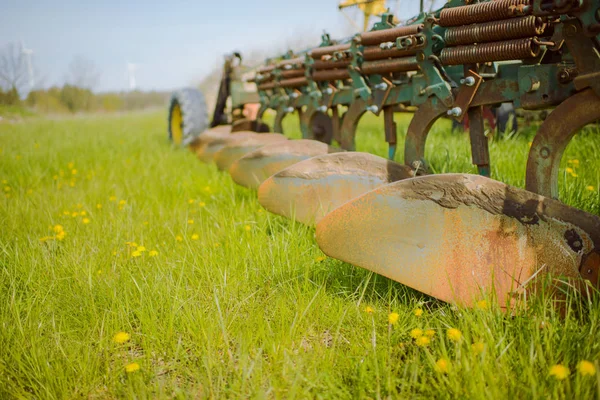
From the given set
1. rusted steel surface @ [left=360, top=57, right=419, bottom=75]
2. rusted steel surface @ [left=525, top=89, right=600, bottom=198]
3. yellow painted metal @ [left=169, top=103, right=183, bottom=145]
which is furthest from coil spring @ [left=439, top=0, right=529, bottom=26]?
yellow painted metal @ [left=169, top=103, right=183, bottom=145]

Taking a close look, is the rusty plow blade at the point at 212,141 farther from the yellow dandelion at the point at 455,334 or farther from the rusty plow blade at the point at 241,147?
the yellow dandelion at the point at 455,334

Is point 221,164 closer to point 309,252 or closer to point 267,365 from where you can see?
point 309,252

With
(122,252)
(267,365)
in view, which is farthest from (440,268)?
(122,252)

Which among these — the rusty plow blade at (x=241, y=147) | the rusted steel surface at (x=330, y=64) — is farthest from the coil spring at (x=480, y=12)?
the rusty plow blade at (x=241, y=147)

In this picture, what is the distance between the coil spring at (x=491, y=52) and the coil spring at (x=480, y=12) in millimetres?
101

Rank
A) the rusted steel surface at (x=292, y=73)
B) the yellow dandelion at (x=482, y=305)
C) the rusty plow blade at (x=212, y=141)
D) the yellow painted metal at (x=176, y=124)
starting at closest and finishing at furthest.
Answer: the yellow dandelion at (x=482, y=305) < the rusted steel surface at (x=292, y=73) < the rusty plow blade at (x=212, y=141) < the yellow painted metal at (x=176, y=124)

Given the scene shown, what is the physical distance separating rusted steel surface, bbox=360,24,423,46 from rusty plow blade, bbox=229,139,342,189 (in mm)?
670

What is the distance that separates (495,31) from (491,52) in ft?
0.26

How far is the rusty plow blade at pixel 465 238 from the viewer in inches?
55.4

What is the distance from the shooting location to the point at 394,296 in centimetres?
166

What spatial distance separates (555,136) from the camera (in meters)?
1.59

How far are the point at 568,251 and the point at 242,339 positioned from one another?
0.99m

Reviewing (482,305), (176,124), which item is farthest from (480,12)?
(176,124)

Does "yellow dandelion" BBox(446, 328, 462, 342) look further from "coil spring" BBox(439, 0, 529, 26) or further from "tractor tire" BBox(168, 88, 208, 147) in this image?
"tractor tire" BBox(168, 88, 208, 147)
